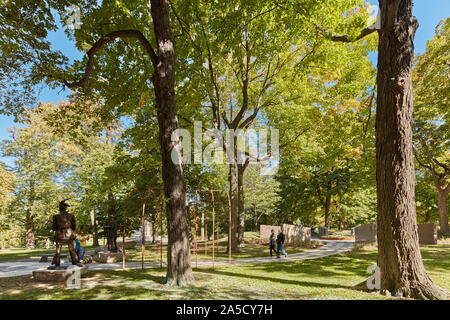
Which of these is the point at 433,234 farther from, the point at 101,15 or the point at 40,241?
the point at 40,241

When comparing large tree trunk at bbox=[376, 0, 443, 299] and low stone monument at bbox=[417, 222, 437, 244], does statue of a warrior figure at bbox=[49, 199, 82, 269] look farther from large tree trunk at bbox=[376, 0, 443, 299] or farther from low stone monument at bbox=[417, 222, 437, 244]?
low stone monument at bbox=[417, 222, 437, 244]

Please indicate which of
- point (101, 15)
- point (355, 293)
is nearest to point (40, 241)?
point (101, 15)

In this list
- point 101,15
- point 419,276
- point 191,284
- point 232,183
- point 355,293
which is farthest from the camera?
point 232,183

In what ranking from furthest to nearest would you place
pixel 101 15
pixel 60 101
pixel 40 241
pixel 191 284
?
pixel 40 241 < pixel 60 101 < pixel 101 15 < pixel 191 284

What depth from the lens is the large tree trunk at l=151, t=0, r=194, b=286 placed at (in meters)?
7.17

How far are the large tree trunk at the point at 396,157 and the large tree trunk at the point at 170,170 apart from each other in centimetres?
531

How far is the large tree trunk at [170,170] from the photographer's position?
7169mm

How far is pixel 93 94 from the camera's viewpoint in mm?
→ 12008

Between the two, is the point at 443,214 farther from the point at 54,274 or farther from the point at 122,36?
the point at 54,274

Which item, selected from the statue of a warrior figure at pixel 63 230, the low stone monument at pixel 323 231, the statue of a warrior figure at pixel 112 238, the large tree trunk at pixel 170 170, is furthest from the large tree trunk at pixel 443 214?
the statue of a warrior figure at pixel 63 230

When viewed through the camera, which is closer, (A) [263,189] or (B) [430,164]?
(B) [430,164]

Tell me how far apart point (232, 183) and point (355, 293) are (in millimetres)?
10821

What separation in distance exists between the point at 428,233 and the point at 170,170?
20753 millimetres

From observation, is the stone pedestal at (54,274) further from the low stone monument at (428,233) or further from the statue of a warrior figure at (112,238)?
the low stone monument at (428,233)
